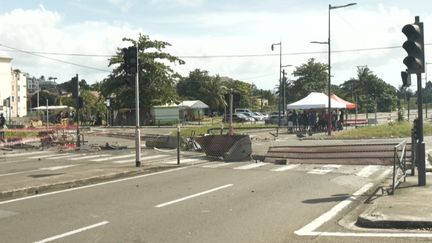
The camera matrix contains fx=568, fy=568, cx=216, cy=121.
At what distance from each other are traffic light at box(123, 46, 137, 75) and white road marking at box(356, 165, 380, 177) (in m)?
7.67

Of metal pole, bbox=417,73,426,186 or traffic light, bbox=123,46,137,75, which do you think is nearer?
metal pole, bbox=417,73,426,186

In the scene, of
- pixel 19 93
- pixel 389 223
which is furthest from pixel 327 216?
pixel 19 93

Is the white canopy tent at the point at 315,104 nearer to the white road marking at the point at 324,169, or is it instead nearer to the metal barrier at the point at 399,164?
the white road marking at the point at 324,169

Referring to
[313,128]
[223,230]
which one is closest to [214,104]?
[313,128]

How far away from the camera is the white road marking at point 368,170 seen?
16484 millimetres

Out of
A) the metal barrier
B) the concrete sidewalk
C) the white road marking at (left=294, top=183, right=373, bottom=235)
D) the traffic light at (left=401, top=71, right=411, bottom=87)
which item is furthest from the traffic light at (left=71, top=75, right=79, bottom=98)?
the concrete sidewalk

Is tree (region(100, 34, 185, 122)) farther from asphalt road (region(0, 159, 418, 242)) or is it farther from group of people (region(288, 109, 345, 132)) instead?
asphalt road (region(0, 159, 418, 242))

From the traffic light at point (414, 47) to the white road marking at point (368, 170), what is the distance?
4.77m

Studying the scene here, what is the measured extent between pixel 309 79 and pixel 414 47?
297 feet

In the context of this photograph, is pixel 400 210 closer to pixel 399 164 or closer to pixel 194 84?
pixel 399 164

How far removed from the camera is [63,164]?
20297 mm

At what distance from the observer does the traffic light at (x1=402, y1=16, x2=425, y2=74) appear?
1232 centimetres

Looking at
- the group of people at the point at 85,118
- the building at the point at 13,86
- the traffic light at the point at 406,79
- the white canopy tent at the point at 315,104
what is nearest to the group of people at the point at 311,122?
the white canopy tent at the point at 315,104

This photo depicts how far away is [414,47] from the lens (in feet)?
40.5
